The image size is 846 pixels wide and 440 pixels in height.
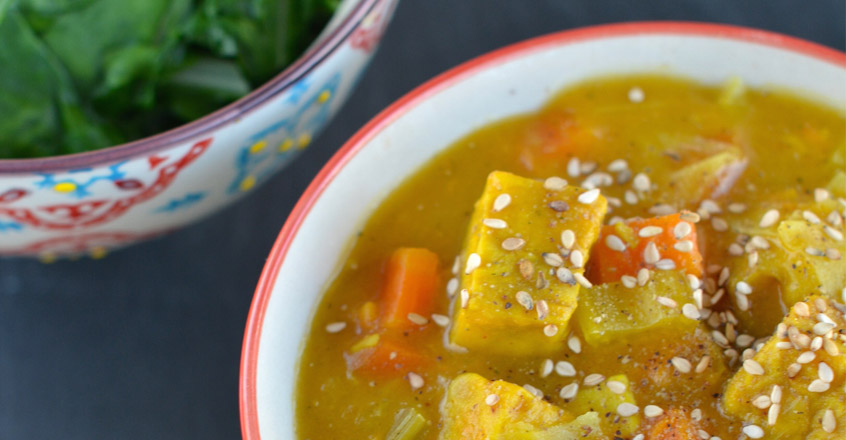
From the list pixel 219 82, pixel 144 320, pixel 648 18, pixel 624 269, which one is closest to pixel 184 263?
pixel 144 320

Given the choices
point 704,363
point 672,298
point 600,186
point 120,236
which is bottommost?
point 704,363

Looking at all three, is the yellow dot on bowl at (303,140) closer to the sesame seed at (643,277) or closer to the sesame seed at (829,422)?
the sesame seed at (643,277)

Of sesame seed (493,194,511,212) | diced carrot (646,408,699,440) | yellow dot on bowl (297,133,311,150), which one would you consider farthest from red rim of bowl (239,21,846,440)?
diced carrot (646,408,699,440)

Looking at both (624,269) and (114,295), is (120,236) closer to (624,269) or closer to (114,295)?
(114,295)

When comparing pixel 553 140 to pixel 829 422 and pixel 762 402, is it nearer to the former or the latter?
pixel 762 402

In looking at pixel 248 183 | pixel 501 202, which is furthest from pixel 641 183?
pixel 248 183

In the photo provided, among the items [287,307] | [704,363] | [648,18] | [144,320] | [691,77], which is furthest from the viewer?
[648,18]
